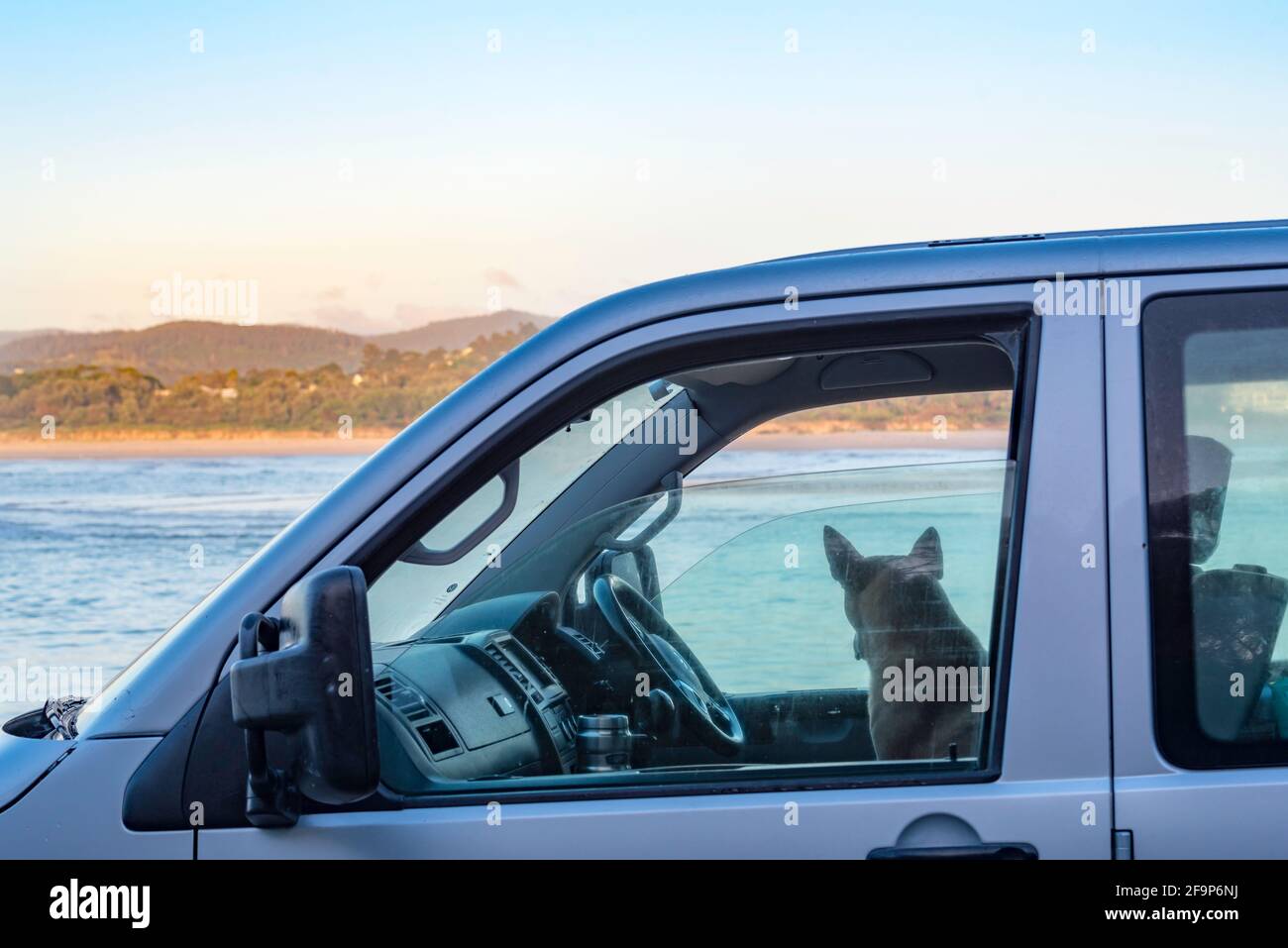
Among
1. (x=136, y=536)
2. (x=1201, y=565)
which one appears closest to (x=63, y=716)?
(x=1201, y=565)

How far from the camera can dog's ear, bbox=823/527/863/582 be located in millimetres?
1852

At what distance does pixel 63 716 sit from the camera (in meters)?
2.00

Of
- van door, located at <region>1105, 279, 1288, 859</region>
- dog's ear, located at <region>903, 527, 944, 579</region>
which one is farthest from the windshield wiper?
van door, located at <region>1105, 279, 1288, 859</region>

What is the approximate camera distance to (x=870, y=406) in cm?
271

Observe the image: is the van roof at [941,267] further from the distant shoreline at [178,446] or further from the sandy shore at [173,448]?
the sandy shore at [173,448]

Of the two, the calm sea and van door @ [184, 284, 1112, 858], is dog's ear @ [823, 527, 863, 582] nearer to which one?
the calm sea

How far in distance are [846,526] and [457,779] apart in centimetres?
67

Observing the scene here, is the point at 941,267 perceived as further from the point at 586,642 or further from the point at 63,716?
the point at 63,716

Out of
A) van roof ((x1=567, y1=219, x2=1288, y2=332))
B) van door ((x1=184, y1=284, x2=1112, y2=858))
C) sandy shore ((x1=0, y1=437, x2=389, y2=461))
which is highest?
sandy shore ((x1=0, y1=437, x2=389, y2=461))

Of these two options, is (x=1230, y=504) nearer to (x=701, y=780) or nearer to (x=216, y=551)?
(x=701, y=780)

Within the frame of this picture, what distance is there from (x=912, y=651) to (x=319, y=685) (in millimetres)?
823

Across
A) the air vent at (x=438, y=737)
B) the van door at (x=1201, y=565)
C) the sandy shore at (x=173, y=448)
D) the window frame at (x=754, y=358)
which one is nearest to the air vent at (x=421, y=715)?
the air vent at (x=438, y=737)

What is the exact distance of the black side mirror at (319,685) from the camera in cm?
150

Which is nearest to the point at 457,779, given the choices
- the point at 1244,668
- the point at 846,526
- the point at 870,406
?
the point at 846,526
